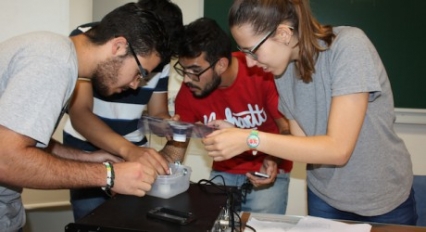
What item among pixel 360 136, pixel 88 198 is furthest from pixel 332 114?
pixel 88 198

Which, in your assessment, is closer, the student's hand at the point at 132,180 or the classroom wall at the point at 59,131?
the student's hand at the point at 132,180

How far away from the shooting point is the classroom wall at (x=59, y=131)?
6.75 feet

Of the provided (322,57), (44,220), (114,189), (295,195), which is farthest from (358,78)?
(44,220)

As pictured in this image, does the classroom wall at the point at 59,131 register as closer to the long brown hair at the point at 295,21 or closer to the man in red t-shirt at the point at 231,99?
the man in red t-shirt at the point at 231,99

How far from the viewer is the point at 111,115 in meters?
1.82

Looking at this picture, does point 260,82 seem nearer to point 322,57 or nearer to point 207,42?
point 207,42

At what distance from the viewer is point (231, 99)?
6.50ft

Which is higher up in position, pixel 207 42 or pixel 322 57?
pixel 322 57

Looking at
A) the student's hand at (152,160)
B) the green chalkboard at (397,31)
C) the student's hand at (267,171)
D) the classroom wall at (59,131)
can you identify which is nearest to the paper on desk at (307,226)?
the student's hand at (152,160)

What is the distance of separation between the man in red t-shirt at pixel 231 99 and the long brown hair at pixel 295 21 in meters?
0.68

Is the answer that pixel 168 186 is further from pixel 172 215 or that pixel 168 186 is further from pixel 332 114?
pixel 332 114

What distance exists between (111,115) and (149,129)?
191mm

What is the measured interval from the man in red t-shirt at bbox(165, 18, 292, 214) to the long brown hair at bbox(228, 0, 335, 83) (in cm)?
68

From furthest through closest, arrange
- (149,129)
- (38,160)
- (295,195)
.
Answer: (295,195)
(149,129)
(38,160)
